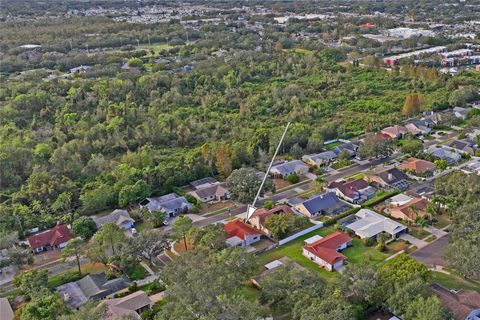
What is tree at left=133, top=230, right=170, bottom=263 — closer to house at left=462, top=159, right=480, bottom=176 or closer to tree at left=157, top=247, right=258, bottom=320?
tree at left=157, top=247, right=258, bottom=320

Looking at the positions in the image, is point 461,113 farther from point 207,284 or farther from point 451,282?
point 207,284

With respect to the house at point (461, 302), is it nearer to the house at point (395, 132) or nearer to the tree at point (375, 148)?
the tree at point (375, 148)

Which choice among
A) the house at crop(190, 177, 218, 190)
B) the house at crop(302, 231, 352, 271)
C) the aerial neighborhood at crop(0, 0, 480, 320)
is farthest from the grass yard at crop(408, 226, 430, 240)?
the house at crop(190, 177, 218, 190)

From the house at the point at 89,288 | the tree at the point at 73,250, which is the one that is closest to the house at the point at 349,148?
the house at the point at 89,288

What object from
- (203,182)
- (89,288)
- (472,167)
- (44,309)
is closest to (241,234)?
(203,182)

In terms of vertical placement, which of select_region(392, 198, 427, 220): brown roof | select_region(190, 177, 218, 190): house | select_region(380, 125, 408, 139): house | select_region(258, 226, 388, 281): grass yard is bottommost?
select_region(258, 226, 388, 281): grass yard
